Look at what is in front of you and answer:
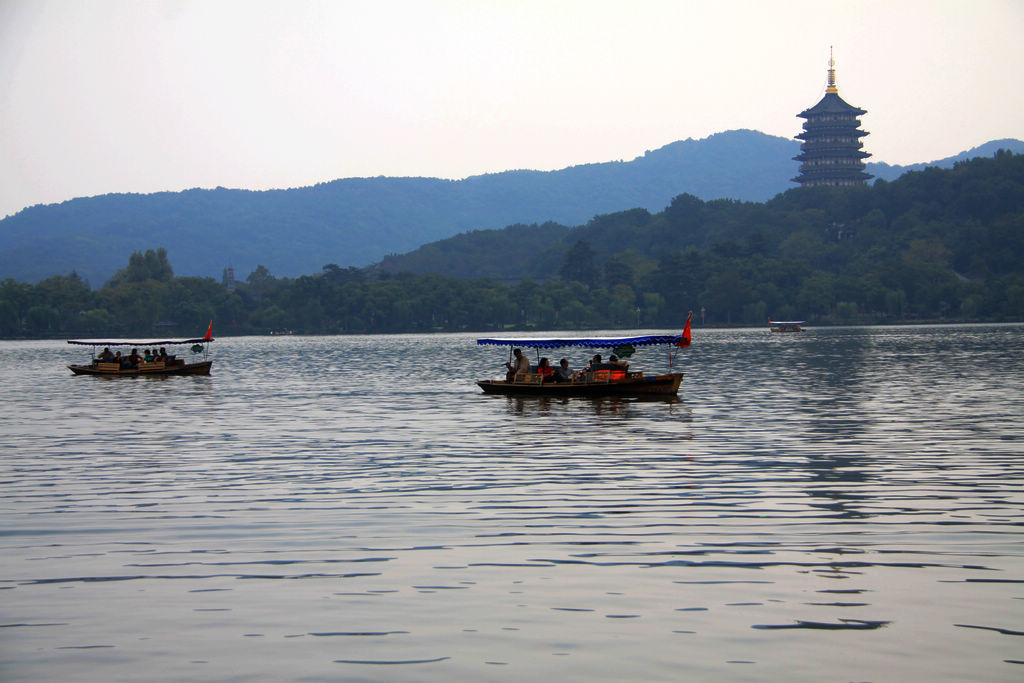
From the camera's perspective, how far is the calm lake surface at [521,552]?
10.4 meters

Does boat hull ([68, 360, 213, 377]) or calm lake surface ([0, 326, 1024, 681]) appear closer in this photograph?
calm lake surface ([0, 326, 1024, 681])

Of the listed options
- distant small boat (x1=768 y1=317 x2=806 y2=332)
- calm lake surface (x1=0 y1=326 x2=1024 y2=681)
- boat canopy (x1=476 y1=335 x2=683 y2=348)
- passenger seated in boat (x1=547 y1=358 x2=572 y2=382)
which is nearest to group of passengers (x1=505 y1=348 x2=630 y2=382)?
passenger seated in boat (x1=547 y1=358 x2=572 y2=382)

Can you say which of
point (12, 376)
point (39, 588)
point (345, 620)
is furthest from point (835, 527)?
point (12, 376)

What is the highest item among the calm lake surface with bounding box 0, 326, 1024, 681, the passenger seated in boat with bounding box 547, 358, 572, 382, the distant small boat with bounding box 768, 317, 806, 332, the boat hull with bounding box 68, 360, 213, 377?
the distant small boat with bounding box 768, 317, 806, 332

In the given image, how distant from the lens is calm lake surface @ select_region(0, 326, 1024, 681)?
1038cm

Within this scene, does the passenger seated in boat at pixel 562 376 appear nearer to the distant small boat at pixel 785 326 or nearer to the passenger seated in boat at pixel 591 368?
the passenger seated in boat at pixel 591 368

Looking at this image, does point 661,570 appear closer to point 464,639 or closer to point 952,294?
point 464,639

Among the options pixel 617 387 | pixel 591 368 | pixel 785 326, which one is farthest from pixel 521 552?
pixel 785 326

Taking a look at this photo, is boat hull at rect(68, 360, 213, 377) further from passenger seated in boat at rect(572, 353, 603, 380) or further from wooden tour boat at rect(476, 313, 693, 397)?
passenger seated in boat at rect(572, 353, 603, 380)

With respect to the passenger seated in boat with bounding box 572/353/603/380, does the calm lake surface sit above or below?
below

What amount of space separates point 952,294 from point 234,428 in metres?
185

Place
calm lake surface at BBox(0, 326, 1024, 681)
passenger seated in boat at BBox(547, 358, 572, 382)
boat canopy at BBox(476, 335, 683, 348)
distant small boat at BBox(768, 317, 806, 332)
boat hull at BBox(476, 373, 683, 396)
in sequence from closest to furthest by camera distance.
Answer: calm lake surface at BBox(0, 326, 1024, 681)
boat hull at BBox(476, 373, 683, 396)
passenger seated in boat at BBox(547, 358, 572, 382)
boat canopy at BBox(476, 335, 683, 348)
distant small boat at BBox(768, 317, 806, 332)

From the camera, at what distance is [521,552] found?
14.7 metres

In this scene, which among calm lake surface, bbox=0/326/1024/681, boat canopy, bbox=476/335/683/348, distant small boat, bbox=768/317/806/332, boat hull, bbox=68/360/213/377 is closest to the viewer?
calm lake surface, bbox=0/326/1024/681
